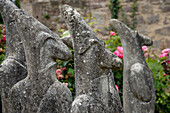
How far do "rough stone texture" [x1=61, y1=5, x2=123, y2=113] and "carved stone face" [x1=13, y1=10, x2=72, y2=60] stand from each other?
224mm

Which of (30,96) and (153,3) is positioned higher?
(153,3)

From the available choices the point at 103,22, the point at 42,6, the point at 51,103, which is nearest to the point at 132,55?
the point at 51,103

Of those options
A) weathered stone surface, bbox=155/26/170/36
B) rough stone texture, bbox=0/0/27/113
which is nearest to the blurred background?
weathered stone surface, bbox=155/26/170/36

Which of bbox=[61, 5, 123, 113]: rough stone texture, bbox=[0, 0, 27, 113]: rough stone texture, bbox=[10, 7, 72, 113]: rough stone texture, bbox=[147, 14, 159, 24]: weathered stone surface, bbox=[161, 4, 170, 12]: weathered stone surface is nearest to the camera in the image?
bbox=[61, 5, 123, 113]: rough stone texture

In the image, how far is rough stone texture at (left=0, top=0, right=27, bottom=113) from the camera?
2096mm

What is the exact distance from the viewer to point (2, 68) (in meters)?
2.11

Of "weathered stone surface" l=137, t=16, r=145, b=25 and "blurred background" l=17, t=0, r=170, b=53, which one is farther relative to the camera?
"weathered stone surface" l=137, t=16, r=145, b=25

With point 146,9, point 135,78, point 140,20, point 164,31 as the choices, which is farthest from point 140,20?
point 135,78

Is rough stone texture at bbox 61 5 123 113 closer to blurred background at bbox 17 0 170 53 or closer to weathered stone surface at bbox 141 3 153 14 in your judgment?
blurred background at bbox 17 0 170 53

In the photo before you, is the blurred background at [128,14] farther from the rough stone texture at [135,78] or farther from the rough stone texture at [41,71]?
the rough stone texture at [41,71]

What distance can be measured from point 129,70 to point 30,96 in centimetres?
105

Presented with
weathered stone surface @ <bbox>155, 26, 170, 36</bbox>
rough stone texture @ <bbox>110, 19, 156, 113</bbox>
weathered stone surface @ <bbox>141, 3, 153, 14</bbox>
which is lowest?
weathered stone surface @ <bbox>155, 26, 170, 36</bbox>

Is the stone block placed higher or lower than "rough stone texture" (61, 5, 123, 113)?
lower

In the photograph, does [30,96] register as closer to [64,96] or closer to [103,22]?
[64,96]
